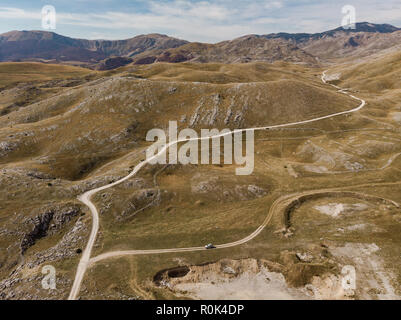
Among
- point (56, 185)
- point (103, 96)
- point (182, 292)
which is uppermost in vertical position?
point (103, 96)
